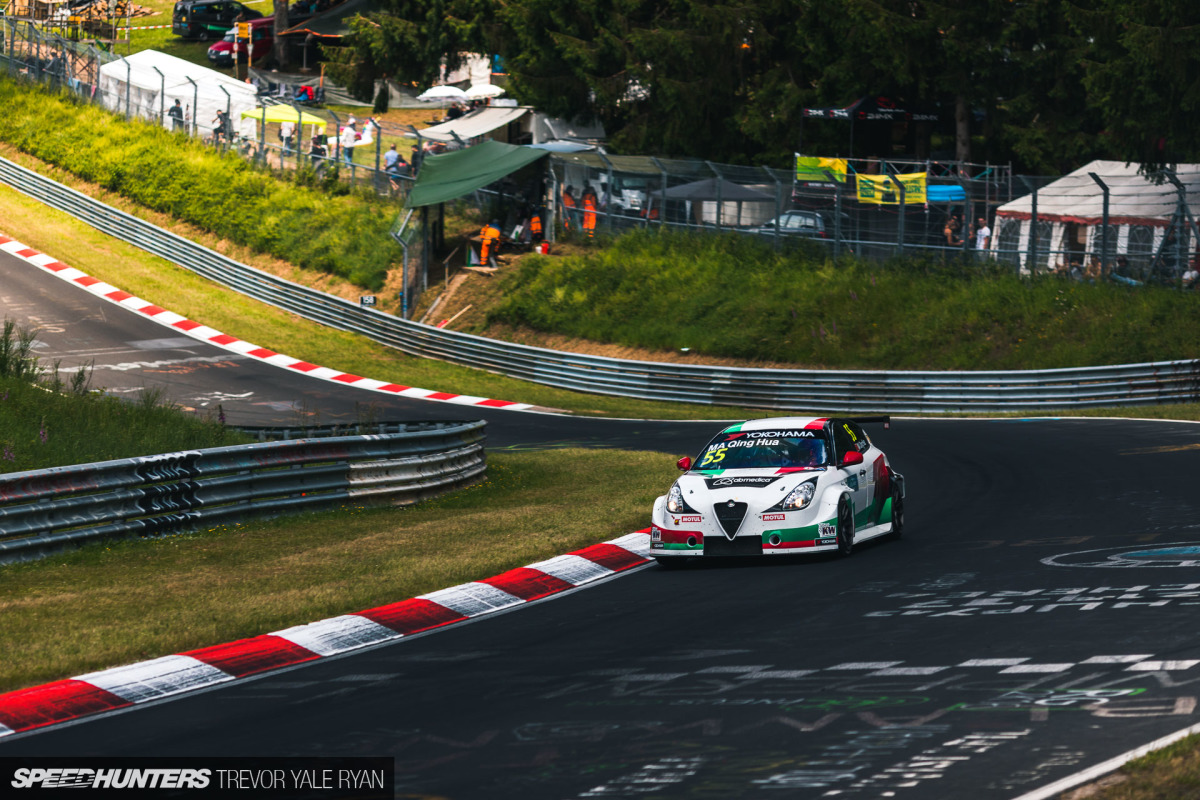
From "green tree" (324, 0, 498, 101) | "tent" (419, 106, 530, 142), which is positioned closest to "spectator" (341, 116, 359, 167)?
"tent" (419, 106, 530, 142)

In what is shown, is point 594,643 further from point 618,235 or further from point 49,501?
point 618,235

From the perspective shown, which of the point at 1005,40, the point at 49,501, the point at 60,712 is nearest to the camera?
the point at 60,712

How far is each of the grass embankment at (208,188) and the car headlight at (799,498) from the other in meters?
29.8

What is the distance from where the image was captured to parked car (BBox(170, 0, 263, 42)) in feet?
240

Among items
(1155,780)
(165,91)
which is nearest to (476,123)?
(165,91)

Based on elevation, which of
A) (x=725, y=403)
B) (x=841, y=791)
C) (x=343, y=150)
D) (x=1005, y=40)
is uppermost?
(x=1005, y=40)

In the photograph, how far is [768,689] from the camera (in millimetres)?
8492

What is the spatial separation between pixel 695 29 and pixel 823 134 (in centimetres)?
543

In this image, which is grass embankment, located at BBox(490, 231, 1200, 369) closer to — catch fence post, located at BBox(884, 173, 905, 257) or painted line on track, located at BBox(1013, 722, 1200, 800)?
catch fence post, located at BBox(884, 173, 905, 257)

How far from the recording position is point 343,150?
47.2 metres

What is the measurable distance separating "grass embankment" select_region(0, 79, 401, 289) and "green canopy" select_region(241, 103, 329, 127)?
161 centimetres

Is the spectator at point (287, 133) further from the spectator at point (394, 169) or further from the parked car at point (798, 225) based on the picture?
the parked car at point (798, 225)

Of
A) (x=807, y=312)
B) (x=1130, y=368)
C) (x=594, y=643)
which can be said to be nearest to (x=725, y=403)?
(x=807, y=312)

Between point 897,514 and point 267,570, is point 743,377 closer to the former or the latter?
point 897,514
